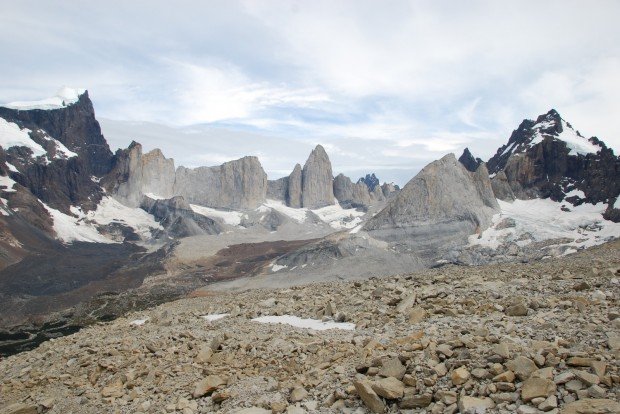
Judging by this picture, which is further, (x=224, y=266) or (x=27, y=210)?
(x=27, y=210)

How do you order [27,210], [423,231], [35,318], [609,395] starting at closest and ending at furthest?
[609,395]
[35,318]
[423,231]
[27,210]

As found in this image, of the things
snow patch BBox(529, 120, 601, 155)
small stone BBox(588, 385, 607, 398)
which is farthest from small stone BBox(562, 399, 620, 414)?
snow patch BBox(529, 120, 601, 155)

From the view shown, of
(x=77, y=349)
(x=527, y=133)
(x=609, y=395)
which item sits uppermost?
A: (x=527, y=133)

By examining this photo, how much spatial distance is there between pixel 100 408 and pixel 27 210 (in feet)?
590

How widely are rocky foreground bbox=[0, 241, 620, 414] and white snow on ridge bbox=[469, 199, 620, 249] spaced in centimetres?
7513

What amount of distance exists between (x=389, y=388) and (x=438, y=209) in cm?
9582

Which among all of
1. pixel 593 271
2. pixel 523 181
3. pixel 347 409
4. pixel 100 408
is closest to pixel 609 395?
pixel 347 409

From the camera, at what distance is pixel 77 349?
20156 millimetres

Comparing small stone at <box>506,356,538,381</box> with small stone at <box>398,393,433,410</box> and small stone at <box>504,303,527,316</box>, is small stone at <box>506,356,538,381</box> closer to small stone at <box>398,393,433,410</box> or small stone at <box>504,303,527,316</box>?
small stone at <box>398,393,433,410</box>

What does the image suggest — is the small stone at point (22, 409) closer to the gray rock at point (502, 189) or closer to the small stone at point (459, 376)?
the small stone at point (459, 376)

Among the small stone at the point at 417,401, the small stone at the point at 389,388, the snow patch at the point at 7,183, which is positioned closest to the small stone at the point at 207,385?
the small stone at the point at 389,388

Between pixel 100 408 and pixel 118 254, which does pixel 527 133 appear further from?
pixel 100 408

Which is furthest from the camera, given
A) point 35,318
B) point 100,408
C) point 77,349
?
point 35,318

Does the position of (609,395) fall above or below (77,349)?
above
